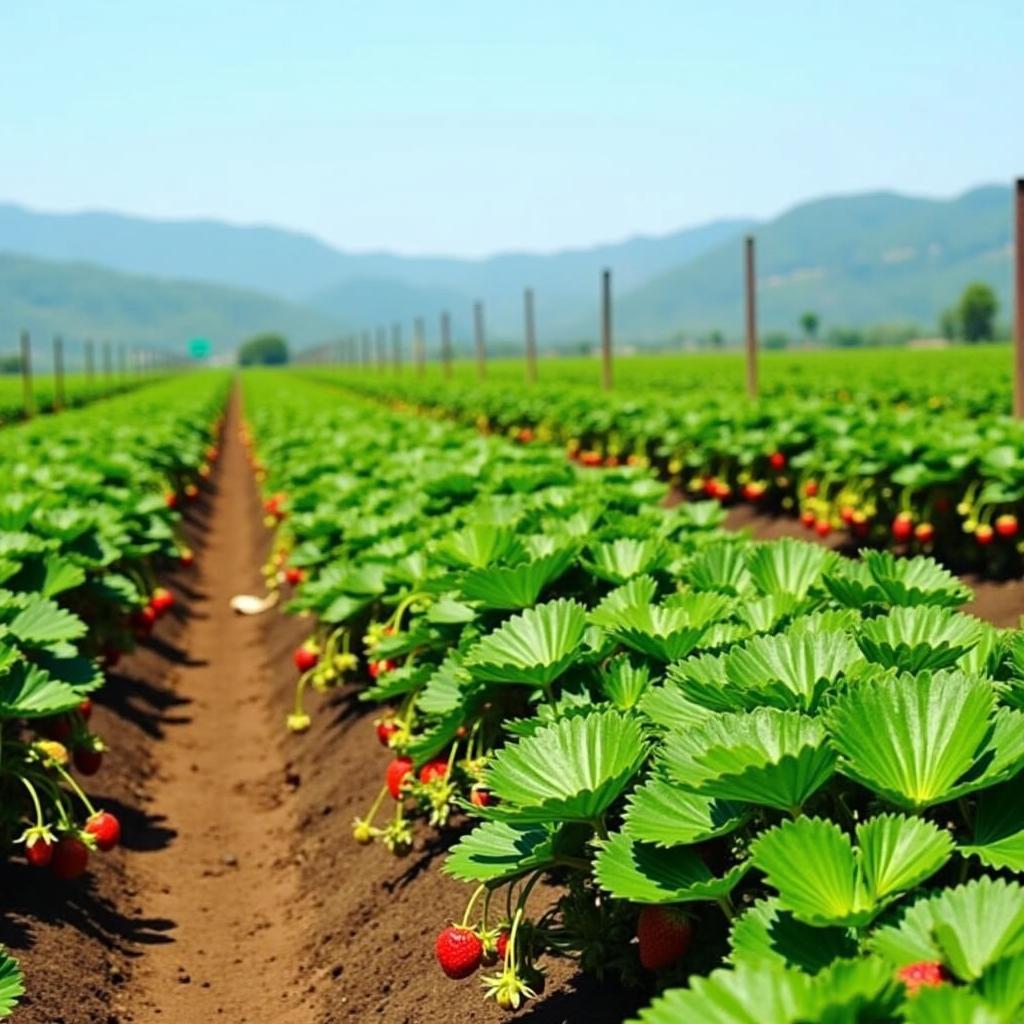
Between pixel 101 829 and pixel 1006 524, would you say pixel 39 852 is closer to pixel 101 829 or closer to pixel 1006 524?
pixel 101 829

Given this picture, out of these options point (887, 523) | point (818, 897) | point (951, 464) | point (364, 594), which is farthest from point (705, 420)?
point (818, 897)

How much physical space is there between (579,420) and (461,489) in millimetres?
10132

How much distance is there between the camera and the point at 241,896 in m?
5.32

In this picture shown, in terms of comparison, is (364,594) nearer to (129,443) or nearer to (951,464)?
(951,464)

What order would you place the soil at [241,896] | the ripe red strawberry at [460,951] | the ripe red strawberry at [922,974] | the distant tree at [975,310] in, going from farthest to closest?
the distant tree at [975,310] → the soil at [241,896] → the ripe red strawberry at [460,951] → the ripe red strawberry at [922,974]

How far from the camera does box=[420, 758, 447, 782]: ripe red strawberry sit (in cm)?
391

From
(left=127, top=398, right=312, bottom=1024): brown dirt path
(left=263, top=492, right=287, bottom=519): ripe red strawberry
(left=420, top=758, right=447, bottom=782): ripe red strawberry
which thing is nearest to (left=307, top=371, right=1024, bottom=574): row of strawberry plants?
(left=263, top=492, right=287, bottom=519): ripe red strawberry

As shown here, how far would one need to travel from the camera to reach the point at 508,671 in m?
3.08

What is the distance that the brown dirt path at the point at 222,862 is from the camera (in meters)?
4.37

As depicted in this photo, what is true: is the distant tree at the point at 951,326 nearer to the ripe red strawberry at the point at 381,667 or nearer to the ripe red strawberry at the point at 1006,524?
the ripe red strawberry at the point at 1006,524

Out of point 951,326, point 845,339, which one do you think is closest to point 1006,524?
point 951,326

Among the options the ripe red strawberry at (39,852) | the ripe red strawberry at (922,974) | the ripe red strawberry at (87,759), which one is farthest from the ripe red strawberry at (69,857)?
the ripe red strawberry at (922,974)

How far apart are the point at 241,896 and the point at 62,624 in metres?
1.61

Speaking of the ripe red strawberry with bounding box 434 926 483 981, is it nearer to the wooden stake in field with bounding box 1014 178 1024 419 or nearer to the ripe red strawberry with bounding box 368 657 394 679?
the ripe red strawberry with bounding box 368 657 394 679
